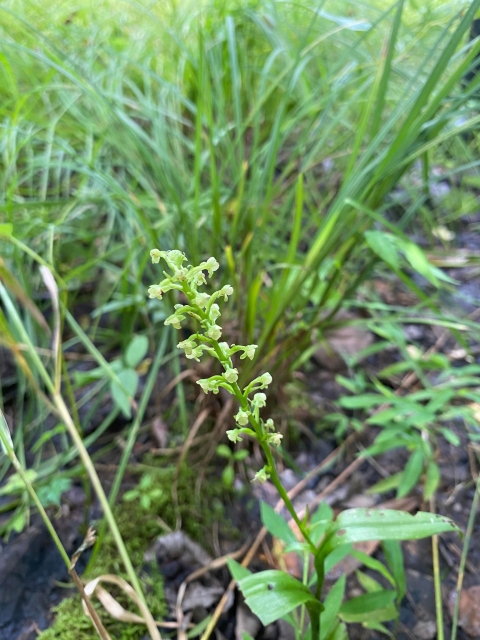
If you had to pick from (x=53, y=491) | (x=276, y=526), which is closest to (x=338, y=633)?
(x=276, y=526)

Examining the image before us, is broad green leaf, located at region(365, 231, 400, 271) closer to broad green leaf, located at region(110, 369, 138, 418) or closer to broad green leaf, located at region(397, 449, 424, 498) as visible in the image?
broad green leaf, located at region(397, 449, 424, 498)

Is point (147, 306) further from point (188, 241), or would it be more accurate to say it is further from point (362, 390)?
point (362, 390)

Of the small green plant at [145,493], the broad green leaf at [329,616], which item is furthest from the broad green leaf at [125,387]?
the broad green leaf at [329,616]

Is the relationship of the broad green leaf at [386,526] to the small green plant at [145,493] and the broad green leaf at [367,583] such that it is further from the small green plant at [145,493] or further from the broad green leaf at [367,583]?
the small green plant at [145,493]

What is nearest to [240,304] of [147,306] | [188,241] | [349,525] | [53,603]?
[188,241]

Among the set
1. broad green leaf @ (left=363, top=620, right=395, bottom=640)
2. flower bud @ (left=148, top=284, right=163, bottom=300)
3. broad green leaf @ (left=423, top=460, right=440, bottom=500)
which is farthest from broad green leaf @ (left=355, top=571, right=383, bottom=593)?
flower bud @ (left=148, top=284, right=163, bottom=300)

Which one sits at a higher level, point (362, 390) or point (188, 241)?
point (188, 241)
